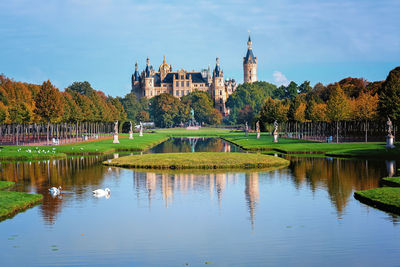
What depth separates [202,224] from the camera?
17953 mm

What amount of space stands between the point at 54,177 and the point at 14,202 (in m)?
9.69

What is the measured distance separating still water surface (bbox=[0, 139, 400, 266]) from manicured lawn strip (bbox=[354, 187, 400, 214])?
0.45m

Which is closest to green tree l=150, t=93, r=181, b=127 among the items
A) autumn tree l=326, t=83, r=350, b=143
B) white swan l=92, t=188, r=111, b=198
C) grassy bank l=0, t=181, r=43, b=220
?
autumn tree l=326, t=83, r=350, b=143

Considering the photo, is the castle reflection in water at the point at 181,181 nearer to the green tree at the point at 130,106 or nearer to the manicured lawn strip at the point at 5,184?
the manicured lawn strip at the point at 5,184

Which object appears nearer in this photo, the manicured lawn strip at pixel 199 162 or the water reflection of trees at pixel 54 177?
the water reflection of trees at pixel 54 177

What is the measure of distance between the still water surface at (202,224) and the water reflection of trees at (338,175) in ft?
0.33

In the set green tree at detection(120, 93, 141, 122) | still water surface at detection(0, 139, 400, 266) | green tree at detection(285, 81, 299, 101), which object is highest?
green tree at detection(285, 81, 299, 101)

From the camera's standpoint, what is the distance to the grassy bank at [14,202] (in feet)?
62.9

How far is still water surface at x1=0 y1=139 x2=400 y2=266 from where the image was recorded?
14180mm

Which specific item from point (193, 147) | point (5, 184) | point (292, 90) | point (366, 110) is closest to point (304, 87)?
point (292, 90)

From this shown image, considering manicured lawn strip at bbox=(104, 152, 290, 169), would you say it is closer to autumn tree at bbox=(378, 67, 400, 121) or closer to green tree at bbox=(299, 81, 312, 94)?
autumn tree at bbox=(378, 67, 400, 121)

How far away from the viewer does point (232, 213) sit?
1983cm

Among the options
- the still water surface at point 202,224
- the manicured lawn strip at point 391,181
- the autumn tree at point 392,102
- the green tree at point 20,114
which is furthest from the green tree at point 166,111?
the manicured lawn strip at point 391,181

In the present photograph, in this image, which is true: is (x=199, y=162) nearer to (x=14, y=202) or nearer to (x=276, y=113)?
(x=14, y=202)
